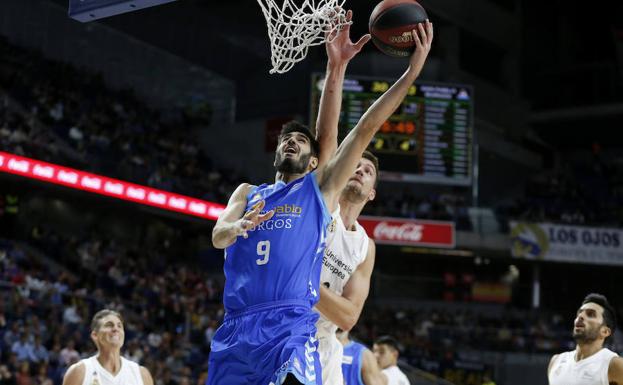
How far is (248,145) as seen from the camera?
26.6 meters

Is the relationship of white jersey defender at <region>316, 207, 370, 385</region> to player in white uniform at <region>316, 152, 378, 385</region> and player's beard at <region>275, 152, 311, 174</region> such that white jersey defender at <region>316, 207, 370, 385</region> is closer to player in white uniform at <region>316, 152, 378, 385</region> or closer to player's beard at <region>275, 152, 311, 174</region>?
player in white uniform at <region>316, 152, 378, 385</region>

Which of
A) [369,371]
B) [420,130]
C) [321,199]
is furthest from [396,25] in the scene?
[420,130]

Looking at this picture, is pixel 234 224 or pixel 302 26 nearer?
pixel 234 224

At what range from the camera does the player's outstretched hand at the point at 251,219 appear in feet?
12.2

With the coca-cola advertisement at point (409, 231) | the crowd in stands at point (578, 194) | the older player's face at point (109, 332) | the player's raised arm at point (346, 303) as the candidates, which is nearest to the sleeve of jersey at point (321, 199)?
the player's raised arm at point (346, 303)

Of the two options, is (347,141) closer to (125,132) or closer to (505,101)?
(125,132)

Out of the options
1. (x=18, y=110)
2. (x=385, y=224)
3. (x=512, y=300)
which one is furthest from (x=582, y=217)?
(x=18, y=110)

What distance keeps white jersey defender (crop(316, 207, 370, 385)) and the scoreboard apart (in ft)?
43.3

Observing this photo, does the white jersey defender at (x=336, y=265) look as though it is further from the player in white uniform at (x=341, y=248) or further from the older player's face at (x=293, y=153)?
the older player's face at (x=293, y=153)

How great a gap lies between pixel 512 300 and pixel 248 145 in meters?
9.45

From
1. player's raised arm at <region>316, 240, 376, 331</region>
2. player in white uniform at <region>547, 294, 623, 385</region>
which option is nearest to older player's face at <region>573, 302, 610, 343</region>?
player in white uniform at <region>547, 294, 623, 385</region>

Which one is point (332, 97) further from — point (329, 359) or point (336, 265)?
point (329, 359)

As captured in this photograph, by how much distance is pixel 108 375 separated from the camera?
22.6ft

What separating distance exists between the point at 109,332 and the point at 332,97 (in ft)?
11.4
